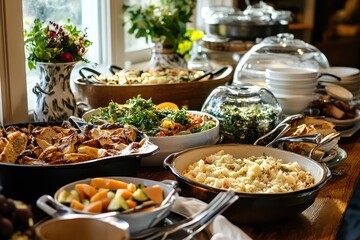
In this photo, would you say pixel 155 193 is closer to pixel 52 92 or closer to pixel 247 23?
pixel 52 92

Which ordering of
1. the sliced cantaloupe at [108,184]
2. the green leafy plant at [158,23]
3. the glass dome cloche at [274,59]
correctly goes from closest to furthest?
the sliced cantaloupe at [108,184] < the glass dome cloche at [274,59] < the green leafy plant at [158,23]

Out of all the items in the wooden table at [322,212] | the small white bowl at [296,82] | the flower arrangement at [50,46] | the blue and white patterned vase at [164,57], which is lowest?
the wooden table at [322,212]

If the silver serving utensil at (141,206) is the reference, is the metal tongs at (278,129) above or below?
below

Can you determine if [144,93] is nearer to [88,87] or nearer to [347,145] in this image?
[88,87]

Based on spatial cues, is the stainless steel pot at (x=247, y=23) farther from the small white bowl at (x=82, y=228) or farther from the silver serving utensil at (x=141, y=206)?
the small white bowl at (x=82, y=228)

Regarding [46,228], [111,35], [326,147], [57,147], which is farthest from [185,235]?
[111,35]

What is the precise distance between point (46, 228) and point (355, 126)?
1.43 m

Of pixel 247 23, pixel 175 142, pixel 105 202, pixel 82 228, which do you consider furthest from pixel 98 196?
pixel 247 23

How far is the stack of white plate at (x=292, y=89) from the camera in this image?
79.4 inches

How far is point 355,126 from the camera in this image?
203 centimetres

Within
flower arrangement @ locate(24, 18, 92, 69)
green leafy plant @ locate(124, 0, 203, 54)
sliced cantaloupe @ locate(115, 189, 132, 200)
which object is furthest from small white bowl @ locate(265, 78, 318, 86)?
sliced cantaloupe @ locate(115, 189, 132, 200)

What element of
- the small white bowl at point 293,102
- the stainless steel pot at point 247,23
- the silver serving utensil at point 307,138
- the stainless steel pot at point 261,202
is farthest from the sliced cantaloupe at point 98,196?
the stainless steel pot at point 247,23

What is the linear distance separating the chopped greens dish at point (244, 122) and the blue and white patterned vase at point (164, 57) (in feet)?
2.37

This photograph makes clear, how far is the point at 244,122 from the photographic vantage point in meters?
1.71
